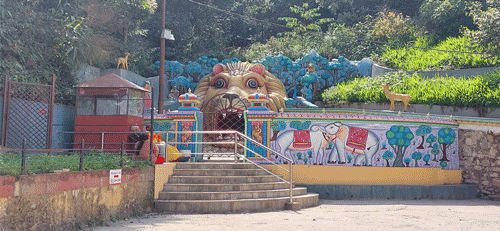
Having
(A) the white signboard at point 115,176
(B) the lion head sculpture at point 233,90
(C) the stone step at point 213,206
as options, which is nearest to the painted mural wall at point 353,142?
(B) the lion head sculpture at point 233,90

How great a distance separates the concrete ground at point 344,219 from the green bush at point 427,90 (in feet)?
18.0

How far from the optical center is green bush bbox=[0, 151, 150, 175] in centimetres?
879

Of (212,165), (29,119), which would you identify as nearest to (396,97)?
(212,165)

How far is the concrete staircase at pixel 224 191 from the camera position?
40.1ft

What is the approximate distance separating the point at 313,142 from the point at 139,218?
638cm

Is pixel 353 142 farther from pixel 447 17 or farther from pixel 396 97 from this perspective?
pixel 447 17

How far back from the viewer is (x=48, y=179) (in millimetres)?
8984

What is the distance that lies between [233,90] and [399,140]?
5.97m

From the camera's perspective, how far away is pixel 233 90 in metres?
19.3

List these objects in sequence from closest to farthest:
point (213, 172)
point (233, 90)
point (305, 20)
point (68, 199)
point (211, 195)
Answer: point (68, 199), point (211, 195), point (213, 172), point (233, 90), point (305, 20)

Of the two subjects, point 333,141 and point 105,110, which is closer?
point 105,110

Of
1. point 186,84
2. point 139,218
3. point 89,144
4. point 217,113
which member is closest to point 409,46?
point 186,84

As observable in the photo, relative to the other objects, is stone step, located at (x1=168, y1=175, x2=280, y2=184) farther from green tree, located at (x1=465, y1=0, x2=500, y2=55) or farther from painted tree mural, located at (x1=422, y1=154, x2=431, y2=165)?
green tree, located at (x1=465, y1=0, x2=500, y2=55)

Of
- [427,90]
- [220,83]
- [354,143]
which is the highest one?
[220,83]
